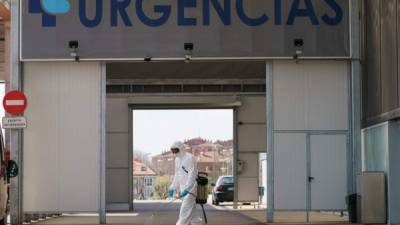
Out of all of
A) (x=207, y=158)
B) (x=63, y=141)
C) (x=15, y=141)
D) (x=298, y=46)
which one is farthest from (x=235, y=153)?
(x=15, y=141)

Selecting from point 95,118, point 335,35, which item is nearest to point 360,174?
point 335,35

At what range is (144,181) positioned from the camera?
37.2 m

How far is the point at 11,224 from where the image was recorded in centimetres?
1912

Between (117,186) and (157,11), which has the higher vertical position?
(157,11)

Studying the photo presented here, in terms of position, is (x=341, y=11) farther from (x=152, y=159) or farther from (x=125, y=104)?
(x=152, y=159)

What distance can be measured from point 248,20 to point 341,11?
2251mm

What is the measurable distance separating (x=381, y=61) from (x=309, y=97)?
224 cm

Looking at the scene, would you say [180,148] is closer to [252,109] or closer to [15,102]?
[15,102]

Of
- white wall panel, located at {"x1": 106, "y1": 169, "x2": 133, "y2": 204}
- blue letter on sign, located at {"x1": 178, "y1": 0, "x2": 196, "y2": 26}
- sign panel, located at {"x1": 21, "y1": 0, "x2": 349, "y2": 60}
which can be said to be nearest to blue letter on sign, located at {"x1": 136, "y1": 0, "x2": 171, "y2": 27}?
sign panel, located at {"x1": 21, "y1": 0, "x2": 349, "y2": 60}

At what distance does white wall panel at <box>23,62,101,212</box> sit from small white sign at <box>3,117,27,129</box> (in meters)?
1.23

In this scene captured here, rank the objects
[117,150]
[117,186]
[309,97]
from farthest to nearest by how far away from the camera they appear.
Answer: [117,150]
[117,186]
[309,97]

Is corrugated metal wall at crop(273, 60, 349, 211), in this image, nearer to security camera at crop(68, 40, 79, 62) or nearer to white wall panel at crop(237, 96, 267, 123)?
security camera at crop(68, 40, 79, 62)

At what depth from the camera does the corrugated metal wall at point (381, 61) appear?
55.9 feet

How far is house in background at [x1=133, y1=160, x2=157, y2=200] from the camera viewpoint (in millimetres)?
36375
